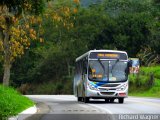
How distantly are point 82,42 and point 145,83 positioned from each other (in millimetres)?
23968

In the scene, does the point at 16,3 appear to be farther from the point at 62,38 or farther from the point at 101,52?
the point at 62,38

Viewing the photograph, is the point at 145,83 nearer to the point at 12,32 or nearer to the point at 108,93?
the point at 108,93

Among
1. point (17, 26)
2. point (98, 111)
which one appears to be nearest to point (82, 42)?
point (17, 26)

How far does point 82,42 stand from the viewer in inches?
3228

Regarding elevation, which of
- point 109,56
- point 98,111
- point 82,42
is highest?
point 109,56

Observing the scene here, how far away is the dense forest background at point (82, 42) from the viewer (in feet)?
259

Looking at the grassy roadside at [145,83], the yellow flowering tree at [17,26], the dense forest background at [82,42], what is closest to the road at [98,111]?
the yellow flowering tree at [17,26]

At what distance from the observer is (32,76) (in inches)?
3501

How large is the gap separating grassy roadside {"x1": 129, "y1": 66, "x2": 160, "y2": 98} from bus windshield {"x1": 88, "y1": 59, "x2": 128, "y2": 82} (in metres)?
22.1

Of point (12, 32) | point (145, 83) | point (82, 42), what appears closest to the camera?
point (12, 32)

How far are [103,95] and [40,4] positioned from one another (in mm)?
14551

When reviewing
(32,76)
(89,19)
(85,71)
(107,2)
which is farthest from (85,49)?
(85,71)

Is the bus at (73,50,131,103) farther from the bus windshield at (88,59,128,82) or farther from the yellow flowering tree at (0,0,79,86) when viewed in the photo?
the yellow flowering tree at (0,0,79,86)

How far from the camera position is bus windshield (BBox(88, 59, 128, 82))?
32188 millimetres
